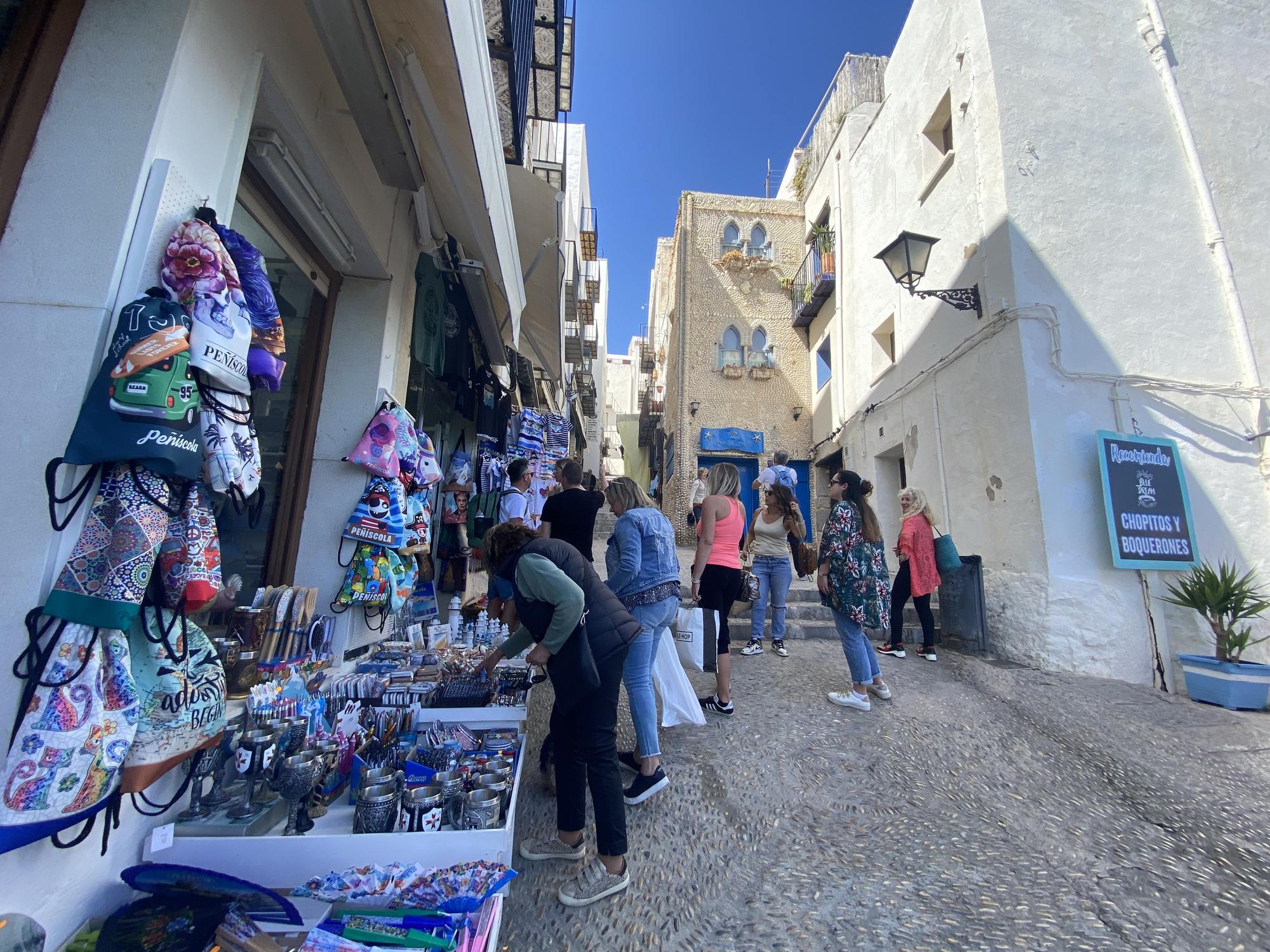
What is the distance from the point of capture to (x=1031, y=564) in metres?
5.19

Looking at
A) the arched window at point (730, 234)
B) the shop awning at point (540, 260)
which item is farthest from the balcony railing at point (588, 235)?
the shop awning at point (540, 260)

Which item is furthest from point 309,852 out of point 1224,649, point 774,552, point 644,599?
point 1224,649

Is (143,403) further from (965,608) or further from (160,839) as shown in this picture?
(965,608)

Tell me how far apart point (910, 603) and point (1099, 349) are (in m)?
3.41

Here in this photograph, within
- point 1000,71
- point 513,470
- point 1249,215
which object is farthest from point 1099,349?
point 513,470

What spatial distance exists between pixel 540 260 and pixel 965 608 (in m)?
5.75

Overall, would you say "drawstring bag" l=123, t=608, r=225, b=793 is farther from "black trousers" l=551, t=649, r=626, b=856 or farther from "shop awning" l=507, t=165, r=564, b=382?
"shop awning" l=507, t=165, r=564, b=382

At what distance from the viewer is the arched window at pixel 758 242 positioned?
13719mm

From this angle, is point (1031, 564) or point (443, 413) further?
point (443, 413)

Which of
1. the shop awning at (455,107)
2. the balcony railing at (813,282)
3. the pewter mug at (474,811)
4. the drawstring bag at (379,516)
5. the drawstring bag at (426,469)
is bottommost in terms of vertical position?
the pewter mug at (474,811)

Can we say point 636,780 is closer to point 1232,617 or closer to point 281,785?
point 281,785

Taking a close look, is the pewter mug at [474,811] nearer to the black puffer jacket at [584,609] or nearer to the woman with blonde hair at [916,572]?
the black puffer jacket at [584,609]

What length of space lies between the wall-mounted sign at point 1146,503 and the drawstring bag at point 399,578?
631 cm

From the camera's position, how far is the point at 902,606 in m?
5.27
